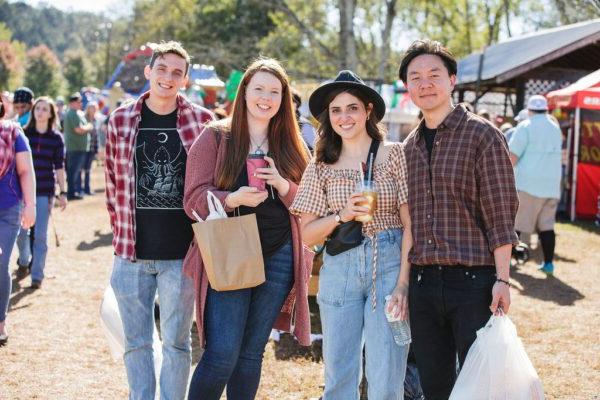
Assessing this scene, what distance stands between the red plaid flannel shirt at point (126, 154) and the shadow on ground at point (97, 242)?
694 centimetres

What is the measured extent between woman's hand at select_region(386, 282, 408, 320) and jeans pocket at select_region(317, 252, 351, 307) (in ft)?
0.71

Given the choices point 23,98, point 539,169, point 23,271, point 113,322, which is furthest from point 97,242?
point 113,322

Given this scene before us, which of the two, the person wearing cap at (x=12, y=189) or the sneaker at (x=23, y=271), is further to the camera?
the sneaker at (x=23, y=271)

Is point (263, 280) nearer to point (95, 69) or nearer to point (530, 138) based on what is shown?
point (530, 138)

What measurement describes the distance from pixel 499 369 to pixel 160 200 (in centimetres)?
178

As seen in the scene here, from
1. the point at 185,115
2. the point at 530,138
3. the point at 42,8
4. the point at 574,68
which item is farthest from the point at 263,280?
the point at 42,8

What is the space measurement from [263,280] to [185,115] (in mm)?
984

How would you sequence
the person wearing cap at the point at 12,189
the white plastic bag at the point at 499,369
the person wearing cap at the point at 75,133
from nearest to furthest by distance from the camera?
the white plastic bag at the point at 499,369
the person wearing cap at the point at 12,189
the person wearing cap at the point at 75,133

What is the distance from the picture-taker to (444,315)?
287 centimetres

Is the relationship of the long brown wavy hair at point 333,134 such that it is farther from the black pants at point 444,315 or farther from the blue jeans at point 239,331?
the black pants at point 444,315

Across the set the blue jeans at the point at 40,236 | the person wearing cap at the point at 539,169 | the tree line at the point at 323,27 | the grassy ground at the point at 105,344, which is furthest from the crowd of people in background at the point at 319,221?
the tree line at the point at 323,27

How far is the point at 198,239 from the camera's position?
299 centimetres

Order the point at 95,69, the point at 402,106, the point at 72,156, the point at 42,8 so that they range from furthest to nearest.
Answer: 1. the point at 42,8
2. the point at 95,69
3. the point at 402,106
4. the point at 72,156

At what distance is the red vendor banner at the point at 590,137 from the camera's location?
43.0ft
